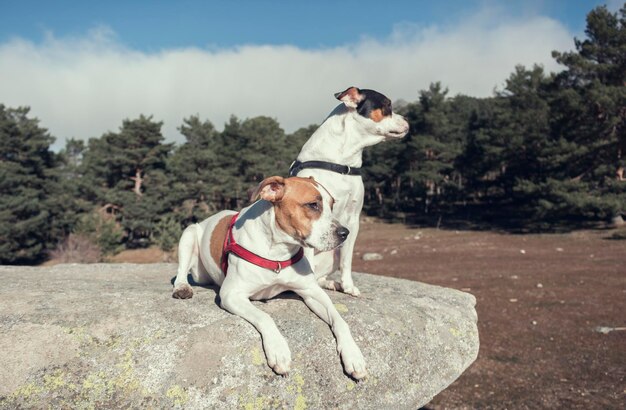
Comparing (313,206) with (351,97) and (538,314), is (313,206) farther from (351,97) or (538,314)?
(538,314)

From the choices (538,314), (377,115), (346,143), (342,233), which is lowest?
(538,314)

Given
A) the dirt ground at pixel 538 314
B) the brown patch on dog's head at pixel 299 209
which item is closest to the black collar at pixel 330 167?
the brown patch on dog's head at pixel 299 209

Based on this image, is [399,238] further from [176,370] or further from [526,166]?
[176,370]

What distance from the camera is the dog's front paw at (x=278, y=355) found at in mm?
4391

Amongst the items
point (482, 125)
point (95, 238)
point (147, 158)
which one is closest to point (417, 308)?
point (95, 238)

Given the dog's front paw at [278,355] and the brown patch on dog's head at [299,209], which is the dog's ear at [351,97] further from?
the dog's front paw at [278,355]

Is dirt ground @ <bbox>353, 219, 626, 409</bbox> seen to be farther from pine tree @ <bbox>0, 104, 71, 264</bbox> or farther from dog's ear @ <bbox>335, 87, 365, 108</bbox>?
pine tree @ <bbox>0, 104, 71, 264</bbox>

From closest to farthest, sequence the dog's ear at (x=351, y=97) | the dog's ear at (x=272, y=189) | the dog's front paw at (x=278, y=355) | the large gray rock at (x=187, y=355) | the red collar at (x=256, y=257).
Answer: the large gray rock at (x=187, y=355) → the dog's front paw at (x=278, y=355) → the dog's ear at (x=272, y=189) → the red collar at (x=256, y=257) → the dog's ear at (x=351, y=97)

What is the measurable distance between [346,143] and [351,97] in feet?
1.84

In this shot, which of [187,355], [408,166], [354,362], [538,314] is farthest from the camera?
[408,166]

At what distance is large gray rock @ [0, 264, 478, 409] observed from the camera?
4.27 metres

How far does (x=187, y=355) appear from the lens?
177 inches

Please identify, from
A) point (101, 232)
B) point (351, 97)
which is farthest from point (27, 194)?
point (351, 97)

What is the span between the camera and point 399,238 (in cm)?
5016
